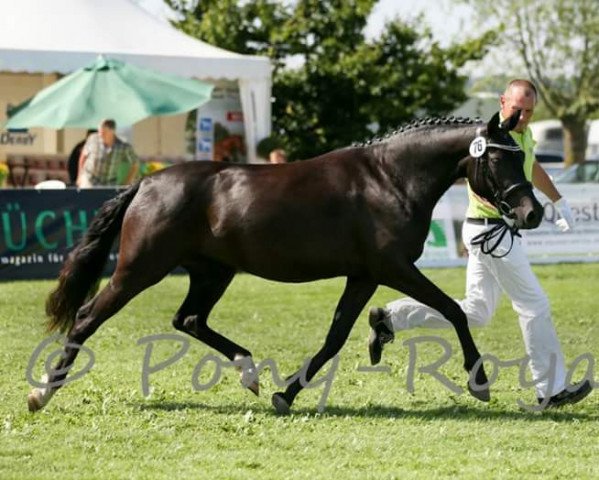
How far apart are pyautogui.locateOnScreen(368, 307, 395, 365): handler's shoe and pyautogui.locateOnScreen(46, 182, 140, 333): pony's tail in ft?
5.50

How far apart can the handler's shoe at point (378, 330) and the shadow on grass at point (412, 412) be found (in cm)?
56

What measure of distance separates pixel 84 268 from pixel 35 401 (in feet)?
3.24

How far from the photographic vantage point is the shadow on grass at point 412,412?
25.9 ft

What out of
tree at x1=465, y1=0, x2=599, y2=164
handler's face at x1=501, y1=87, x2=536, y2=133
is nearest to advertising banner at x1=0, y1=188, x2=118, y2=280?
handler's face at x1=501, y1=87, x2=536, y2=133

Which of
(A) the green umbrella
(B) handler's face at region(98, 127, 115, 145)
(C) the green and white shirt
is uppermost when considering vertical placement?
(A) the green umbrella

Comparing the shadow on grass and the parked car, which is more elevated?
the shadow on grass

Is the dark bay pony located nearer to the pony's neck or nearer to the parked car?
the pony's neck

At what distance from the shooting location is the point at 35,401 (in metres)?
7.95

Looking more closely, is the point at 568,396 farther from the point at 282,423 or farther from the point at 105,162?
the point at 105,162

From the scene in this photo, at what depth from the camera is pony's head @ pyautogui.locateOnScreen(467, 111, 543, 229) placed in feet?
25.1

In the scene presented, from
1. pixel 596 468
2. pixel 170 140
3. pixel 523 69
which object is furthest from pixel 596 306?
pixel 523 69

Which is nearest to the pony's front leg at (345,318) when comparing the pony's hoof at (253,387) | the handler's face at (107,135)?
the pony's hoof at (253,387)

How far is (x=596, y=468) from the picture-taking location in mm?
6488

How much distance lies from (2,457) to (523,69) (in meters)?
41.2
